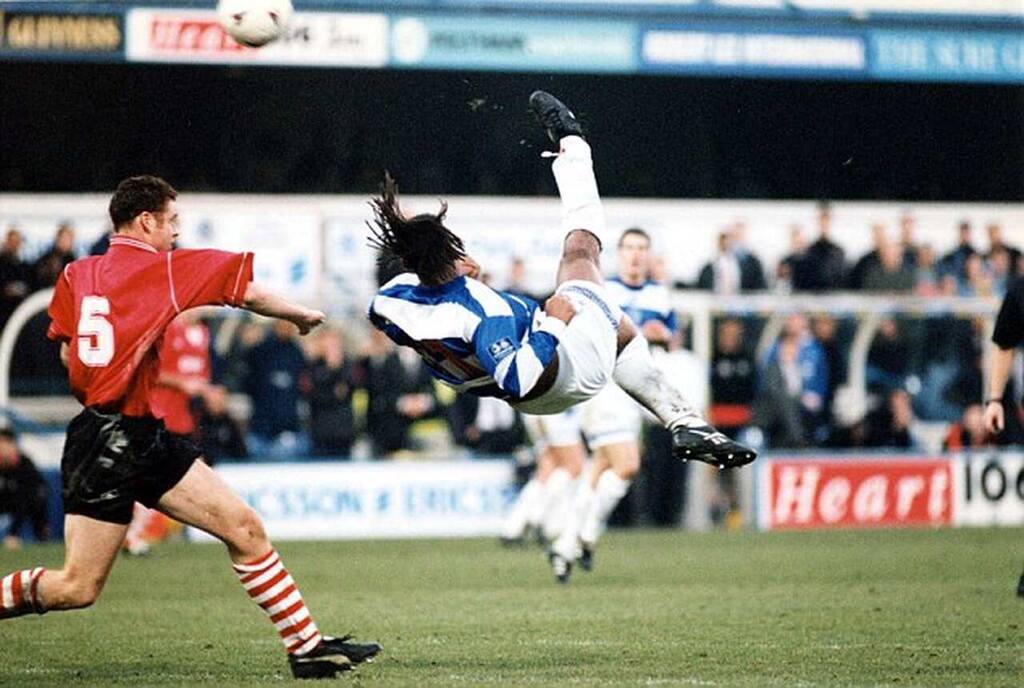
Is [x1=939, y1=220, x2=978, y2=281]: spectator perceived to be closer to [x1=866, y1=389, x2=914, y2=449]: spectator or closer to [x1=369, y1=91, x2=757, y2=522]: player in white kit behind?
[x1=866, y1=389, x2=914, y2=449]: spectator

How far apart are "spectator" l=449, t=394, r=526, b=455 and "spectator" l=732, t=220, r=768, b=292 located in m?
3.15

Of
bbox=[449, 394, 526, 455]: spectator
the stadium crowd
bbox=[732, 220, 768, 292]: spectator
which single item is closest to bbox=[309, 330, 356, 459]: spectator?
the stadium crowd

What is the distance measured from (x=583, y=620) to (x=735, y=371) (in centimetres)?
1055

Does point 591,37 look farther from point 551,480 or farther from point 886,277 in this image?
point 551,480

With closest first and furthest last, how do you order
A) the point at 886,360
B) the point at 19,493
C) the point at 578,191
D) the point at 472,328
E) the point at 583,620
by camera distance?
the point at 472,328 < the point at 578,191 < the point at 583,620 < the point at 19,493 < the point at 886,360

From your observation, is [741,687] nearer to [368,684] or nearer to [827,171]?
[368,684]

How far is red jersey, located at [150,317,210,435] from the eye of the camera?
56.4 ft

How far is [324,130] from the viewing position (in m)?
22.5

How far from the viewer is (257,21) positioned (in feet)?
37.2

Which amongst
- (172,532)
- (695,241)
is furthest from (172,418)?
(695,241)

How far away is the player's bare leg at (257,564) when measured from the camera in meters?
8.48

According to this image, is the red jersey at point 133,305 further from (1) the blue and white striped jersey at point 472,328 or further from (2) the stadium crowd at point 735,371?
(2) the stadium crowd at point 735,371

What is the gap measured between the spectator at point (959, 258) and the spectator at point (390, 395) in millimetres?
6406

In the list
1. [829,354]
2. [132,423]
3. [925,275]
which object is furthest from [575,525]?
[925,275]
